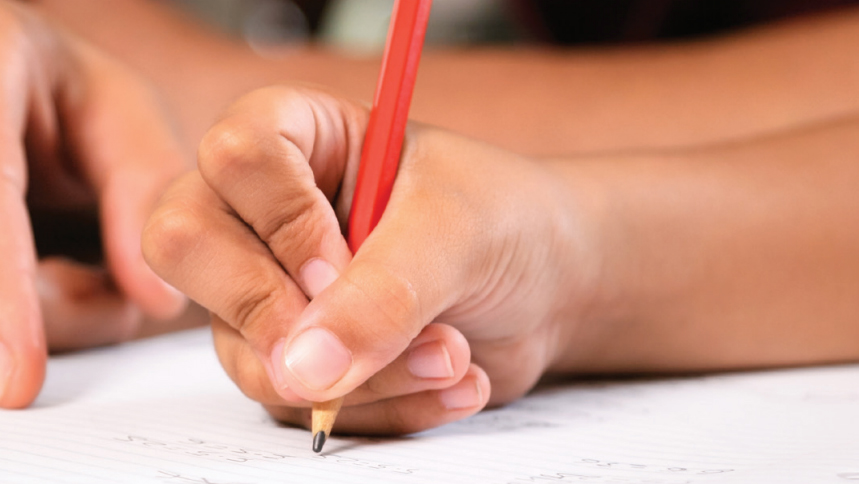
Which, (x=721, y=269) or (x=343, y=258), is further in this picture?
(x=721, y=269)

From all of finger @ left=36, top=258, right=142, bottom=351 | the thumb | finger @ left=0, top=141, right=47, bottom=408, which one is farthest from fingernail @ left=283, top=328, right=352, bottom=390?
finger @ left=36, top=258, right=142, bottom=351

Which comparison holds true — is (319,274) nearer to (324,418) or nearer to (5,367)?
(324,418)

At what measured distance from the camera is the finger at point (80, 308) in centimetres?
49

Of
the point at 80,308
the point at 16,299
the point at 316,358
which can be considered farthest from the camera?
the point at 80,308

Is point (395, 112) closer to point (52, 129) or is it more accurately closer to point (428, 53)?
point (52, 129)

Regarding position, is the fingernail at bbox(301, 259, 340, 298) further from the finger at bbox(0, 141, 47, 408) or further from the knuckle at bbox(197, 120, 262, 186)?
the finger at bbox(0, 141, 47, 408)

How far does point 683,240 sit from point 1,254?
0.38 m

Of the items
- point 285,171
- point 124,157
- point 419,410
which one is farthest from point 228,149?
point 124,157

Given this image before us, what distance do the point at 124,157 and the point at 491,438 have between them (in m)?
0.34

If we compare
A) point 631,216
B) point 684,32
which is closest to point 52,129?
point 631,216

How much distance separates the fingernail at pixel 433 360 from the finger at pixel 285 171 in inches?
1.9

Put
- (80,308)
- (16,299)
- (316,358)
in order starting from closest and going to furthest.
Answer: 1. (316,358)
2. (16,299)
3. (80,308)

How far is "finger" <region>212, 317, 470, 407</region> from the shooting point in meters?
0.32

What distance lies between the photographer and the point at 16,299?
387 mm
